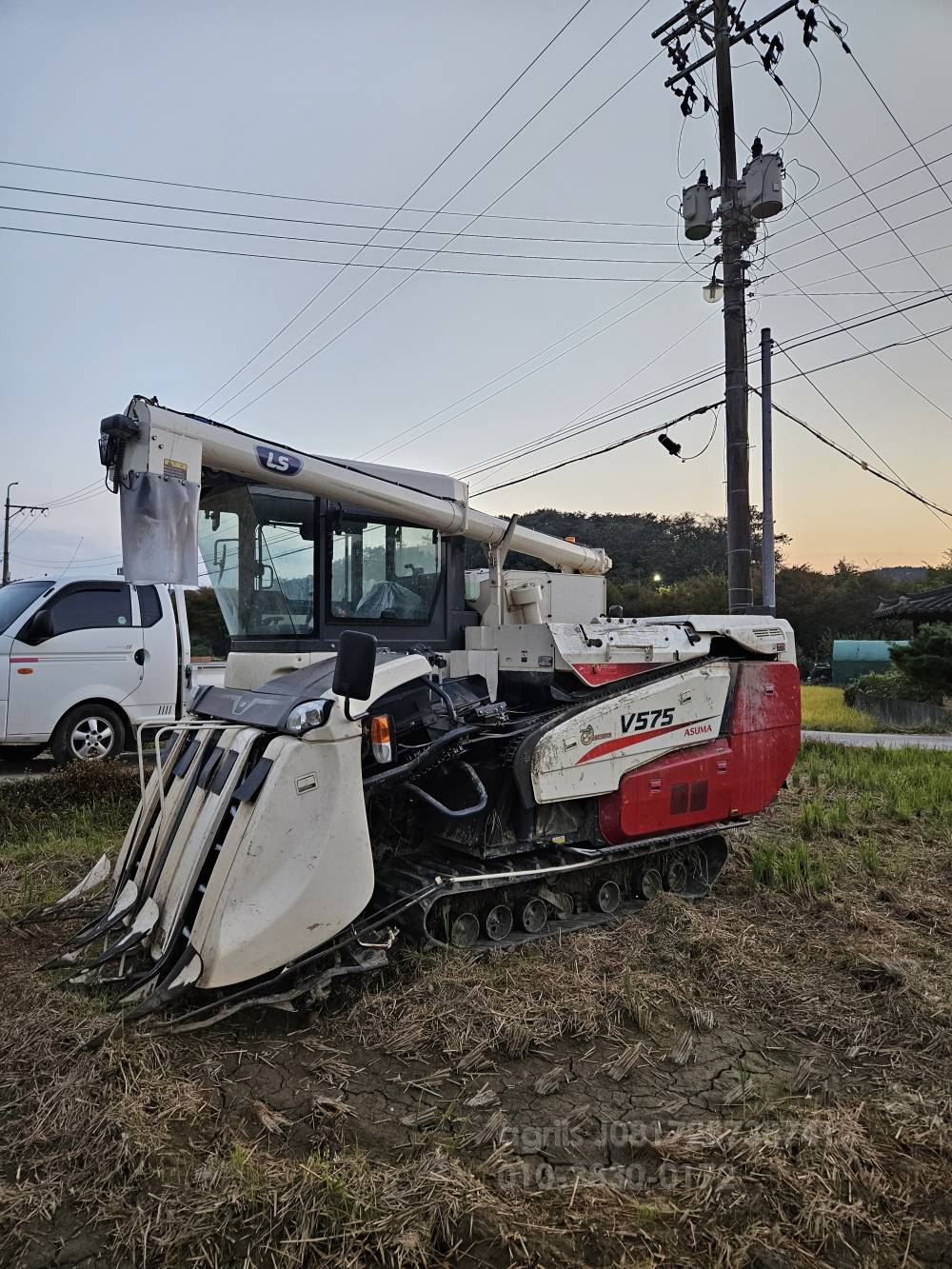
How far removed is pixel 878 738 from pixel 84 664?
41.3 ft

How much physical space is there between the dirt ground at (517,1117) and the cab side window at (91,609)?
4.60 m

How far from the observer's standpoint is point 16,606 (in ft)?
27.3

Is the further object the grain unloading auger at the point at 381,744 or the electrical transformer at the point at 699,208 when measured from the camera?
the electrical transformer at the point at 699,208

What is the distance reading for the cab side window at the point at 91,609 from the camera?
8344 millimetres

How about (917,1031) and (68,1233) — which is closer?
(68,1233)

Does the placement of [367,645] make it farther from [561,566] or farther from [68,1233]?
[561,566]

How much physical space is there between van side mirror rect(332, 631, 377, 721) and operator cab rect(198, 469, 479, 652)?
5.15 feet

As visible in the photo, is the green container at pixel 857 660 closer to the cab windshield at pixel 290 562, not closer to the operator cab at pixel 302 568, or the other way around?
the operator cab at pixel 302 568

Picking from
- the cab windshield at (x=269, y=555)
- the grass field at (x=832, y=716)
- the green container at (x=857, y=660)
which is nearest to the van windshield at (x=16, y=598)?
the cab windshield at (x=269, y=555)

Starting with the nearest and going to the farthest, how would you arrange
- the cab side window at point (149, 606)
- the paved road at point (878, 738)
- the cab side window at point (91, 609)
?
the cab side window at point (91, 609), the cab side window at point (149, 606), the paved road at point (878, 738)

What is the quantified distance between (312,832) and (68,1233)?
149 cm

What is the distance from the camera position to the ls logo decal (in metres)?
4.74

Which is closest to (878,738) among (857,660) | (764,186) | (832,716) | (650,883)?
(832,716)

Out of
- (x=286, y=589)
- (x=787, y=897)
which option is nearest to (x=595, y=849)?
(x=787, y=897)
